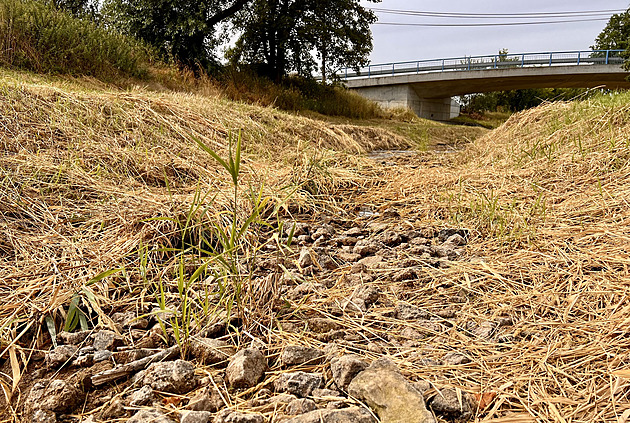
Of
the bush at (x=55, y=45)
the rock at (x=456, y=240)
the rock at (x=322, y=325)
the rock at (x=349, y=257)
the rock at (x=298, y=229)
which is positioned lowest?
the rock at (x=322, y=325)

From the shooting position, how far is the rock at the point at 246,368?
88cm

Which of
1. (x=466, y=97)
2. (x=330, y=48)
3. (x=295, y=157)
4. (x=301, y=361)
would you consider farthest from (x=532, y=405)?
(x=466, y=97)

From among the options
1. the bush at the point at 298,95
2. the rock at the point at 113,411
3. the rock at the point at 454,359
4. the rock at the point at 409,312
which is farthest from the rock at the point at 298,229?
the bush at the point at 298,95

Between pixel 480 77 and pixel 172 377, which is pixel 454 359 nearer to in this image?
pixel 172 377

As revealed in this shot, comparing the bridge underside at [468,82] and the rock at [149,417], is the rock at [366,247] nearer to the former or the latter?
the rock at [149,417]

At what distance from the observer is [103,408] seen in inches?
32.6

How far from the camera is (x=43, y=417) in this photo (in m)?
0.80

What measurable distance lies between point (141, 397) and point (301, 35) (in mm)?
12005

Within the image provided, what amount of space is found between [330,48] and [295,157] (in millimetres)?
10103

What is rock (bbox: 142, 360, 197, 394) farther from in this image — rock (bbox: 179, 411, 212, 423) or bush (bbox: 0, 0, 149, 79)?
bush (bbox: 0, 0, 149, 79)

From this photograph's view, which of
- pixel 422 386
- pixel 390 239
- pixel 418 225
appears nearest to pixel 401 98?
pixel 418 225

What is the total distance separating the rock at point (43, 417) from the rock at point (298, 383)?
1.43 feet

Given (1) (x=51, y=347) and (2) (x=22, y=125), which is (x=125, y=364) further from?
(2) (x=22, y=125)

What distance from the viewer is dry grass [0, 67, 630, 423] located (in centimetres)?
92
